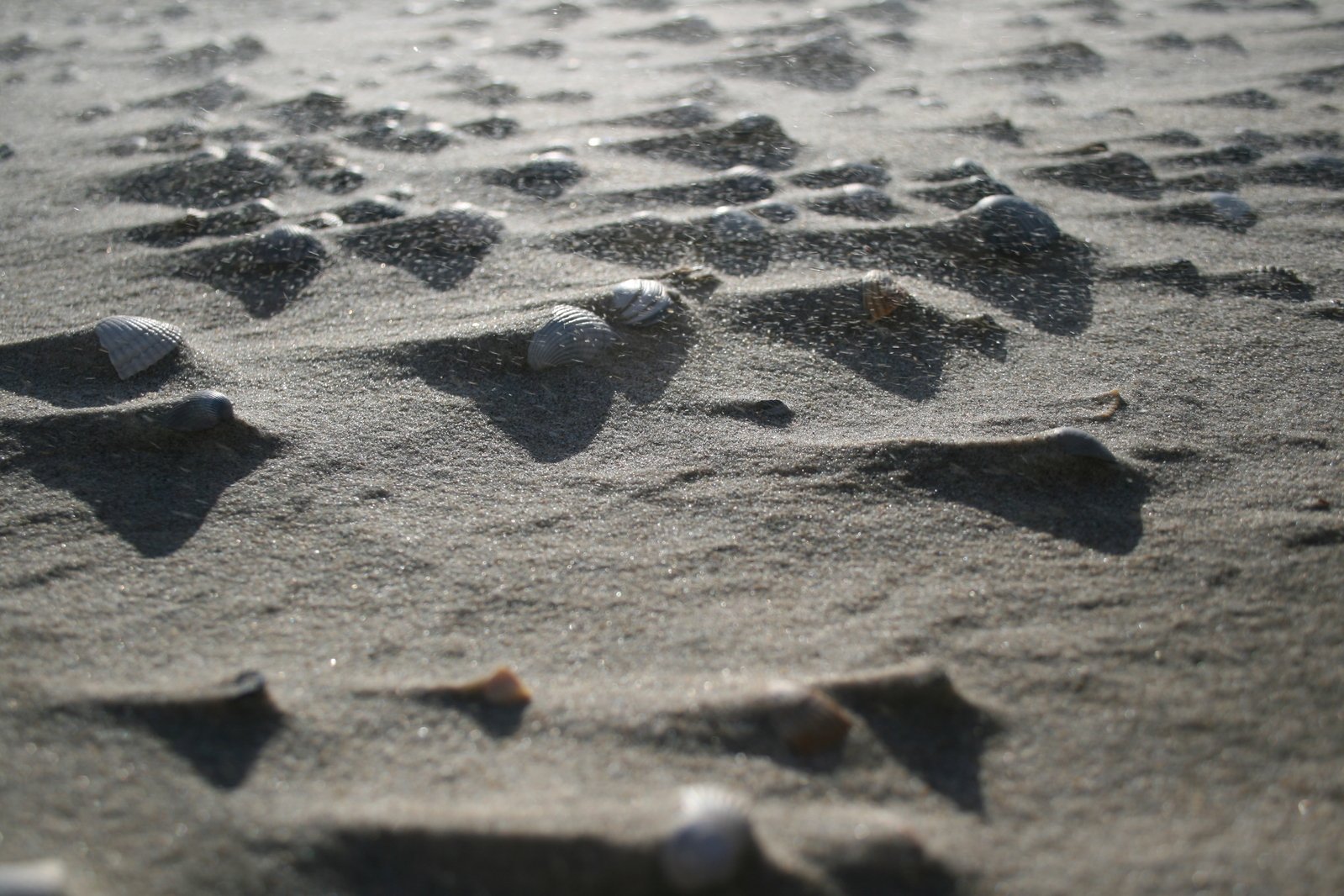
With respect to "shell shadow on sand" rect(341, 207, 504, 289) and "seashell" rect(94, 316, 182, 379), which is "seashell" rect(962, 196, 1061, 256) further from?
"seashell" rect(94, 316, 182, 379)

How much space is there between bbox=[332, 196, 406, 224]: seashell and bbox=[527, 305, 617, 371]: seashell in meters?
0.82

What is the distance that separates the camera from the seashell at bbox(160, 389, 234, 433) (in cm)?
174

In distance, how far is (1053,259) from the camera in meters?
2.36

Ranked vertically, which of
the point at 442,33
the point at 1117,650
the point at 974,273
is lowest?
the point at 1117,650

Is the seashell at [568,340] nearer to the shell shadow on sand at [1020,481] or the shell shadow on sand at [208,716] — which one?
the shell shadow on sand at [1020,481]

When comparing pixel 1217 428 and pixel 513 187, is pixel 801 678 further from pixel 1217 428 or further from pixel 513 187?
pixel 513 187

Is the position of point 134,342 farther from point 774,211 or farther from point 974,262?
point 974,262

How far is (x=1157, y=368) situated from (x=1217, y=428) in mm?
230

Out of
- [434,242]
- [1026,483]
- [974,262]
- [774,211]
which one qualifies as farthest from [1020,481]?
[434,242]

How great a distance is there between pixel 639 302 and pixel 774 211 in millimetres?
647

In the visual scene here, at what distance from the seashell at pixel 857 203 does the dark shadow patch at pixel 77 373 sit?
1.58 m

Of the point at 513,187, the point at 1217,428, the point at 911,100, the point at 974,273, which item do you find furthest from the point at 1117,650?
the point at 911,100

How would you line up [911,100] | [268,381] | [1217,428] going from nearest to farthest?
[1217,428] < [268,381] < [911,100]

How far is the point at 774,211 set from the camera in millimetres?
2568
